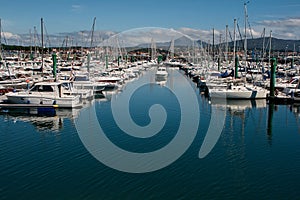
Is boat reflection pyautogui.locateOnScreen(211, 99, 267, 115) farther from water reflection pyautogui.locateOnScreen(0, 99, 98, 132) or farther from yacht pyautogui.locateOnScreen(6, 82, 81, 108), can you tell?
yacht pyautogui.locateOnScreen(6, 82, 81, 108)

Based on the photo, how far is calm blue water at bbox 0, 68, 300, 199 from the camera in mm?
13758

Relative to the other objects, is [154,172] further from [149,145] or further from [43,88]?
[43,88]

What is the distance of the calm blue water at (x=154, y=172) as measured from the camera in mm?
13758

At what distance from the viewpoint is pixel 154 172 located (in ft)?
51.5

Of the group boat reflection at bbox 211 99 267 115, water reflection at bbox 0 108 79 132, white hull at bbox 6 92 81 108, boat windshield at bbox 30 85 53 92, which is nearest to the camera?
water reflection at bbox 0 108 79 132

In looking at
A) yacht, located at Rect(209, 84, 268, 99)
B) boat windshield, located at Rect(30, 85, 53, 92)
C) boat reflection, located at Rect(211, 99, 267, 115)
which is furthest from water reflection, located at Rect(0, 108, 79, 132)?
yacht, located at Rect(209, 84, 268, 99)

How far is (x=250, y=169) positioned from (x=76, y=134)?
37.1 feet

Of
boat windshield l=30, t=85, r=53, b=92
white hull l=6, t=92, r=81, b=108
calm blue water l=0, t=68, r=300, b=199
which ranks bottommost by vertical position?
calm blue water l=0, t=68, r=300, b=199

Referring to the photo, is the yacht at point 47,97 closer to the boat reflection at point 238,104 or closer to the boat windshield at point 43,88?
the boat windshield at point 43,88

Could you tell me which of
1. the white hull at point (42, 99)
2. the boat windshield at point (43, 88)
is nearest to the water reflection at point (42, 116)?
the white hull at point (42, 99)

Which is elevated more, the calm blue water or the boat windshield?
the boat windshield

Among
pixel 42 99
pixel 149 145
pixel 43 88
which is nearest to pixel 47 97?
pixel 42 99

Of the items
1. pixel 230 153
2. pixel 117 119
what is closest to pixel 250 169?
pixel 230 153

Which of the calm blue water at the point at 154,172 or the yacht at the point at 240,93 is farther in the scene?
the yacht at the point at 240,93
